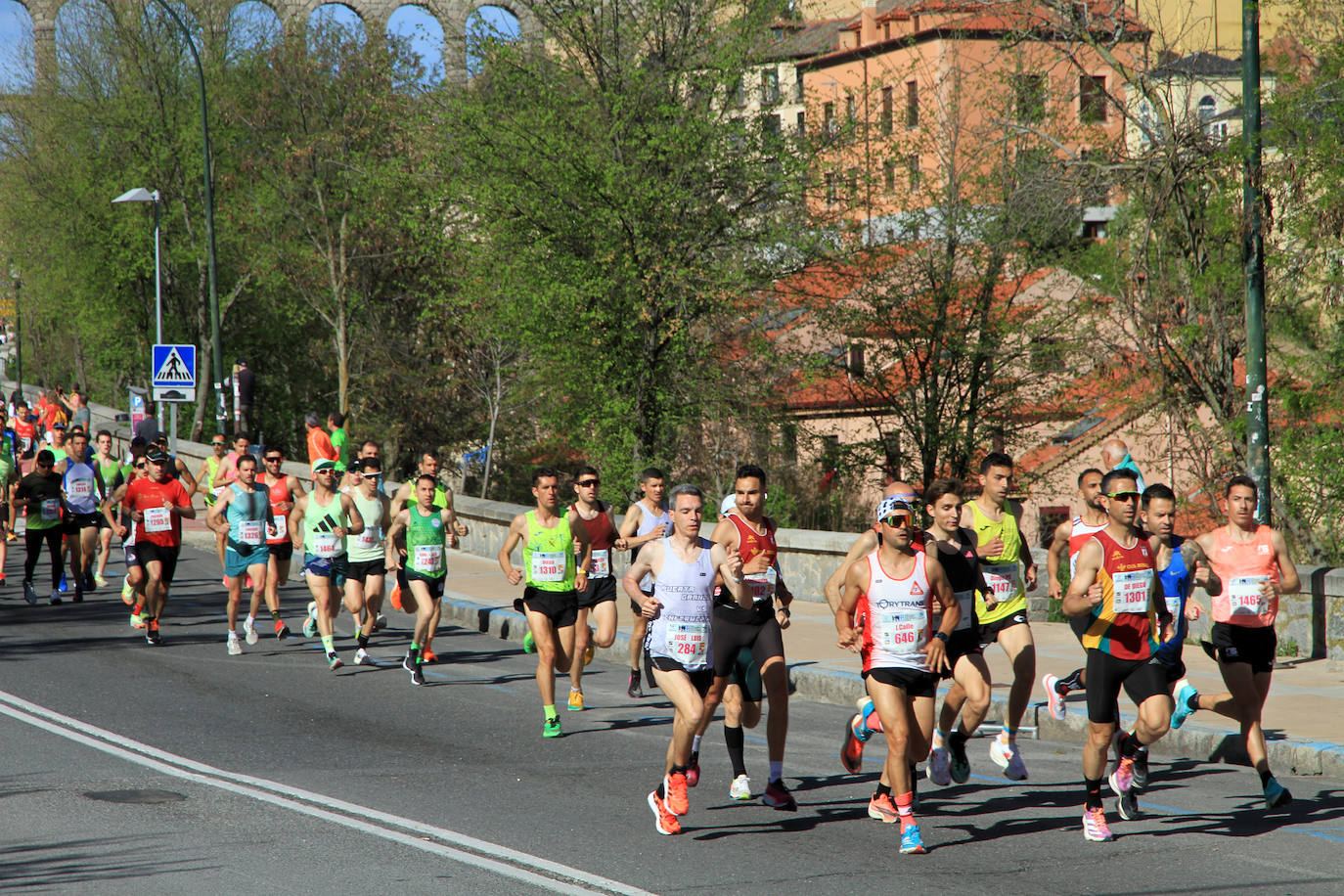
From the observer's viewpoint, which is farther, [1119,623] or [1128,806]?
[1128,806]

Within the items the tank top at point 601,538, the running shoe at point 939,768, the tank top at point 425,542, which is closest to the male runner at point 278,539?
the tank top at point 425,542

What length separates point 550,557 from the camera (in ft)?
35.5

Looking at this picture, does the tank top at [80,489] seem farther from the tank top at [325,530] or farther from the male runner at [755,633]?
the male runner at [755,633]

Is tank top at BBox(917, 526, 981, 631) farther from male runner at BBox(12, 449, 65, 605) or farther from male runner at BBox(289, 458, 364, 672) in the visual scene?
male runner at BBox(12, 449, 65, 605)

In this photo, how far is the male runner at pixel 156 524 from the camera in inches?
577

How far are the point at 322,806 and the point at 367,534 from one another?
5.46m

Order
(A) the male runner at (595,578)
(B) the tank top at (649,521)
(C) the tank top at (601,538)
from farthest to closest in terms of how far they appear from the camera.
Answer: (B) the tank top at (649,521) < (C) the tank top at (601,538) < (A) the male runner at (595,578)

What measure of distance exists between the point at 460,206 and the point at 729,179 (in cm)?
436

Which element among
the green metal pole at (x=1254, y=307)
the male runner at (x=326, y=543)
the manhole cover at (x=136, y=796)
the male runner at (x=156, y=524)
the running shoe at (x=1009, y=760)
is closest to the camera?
the manhole cover at (x=136, y=796)

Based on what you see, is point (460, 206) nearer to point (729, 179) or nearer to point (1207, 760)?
point (729, 179)

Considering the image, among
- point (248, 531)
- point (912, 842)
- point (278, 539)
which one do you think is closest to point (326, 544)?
point (248, 531)

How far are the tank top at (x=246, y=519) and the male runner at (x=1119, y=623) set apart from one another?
30.0 ft

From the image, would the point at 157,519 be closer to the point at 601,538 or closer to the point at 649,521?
the point at 601,538

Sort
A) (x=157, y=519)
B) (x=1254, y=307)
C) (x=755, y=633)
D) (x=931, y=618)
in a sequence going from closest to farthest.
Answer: (x=931, y=618)
(x=755, y=633)
(x=1254, y=307)
(x=157, y=519)
